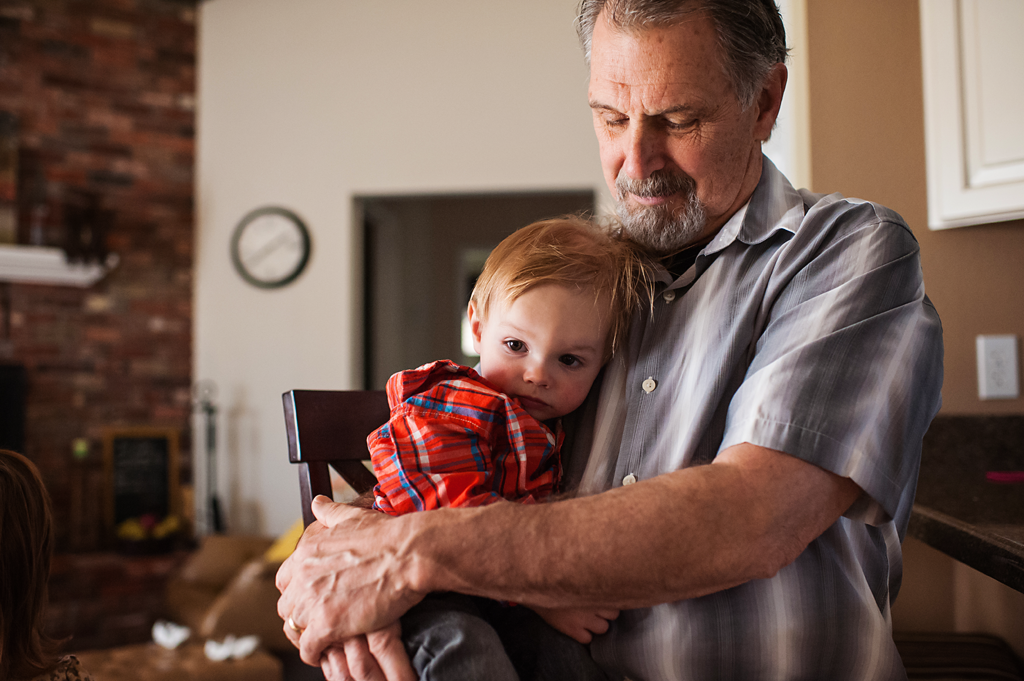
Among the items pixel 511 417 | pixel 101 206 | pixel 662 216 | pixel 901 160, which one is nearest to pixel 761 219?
pixel 662 216

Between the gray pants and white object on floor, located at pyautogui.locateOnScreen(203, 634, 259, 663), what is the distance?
1938 mm

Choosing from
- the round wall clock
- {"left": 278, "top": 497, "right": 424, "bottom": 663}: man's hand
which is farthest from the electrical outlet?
the round wall clock

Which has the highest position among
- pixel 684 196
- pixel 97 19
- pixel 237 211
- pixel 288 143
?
pixel 97 19

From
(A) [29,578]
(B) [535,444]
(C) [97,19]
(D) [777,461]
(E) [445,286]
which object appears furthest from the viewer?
(E) [445,286]

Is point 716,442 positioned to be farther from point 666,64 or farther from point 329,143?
point 329,143

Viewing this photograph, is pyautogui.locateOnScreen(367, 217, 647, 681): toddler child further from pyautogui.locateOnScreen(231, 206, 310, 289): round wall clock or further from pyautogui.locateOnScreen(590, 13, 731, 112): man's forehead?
pyautogui.locateOnScreen(231, 206, 310, 289): round wall clock

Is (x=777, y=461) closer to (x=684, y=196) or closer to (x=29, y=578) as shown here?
(x=684, y=196)

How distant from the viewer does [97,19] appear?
4.52 meters

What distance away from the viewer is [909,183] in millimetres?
1756

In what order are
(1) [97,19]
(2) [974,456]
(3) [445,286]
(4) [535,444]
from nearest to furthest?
(4) [535,444], (2) [974,456], (1) [97,19], (3) [445,286]

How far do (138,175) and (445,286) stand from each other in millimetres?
2421

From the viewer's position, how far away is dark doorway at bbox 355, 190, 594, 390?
16.8ft

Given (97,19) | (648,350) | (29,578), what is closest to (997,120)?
(648,350)

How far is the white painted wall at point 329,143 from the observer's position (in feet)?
14.7
